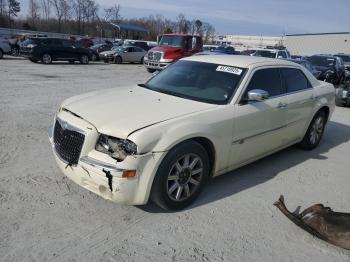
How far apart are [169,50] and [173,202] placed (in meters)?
16.8

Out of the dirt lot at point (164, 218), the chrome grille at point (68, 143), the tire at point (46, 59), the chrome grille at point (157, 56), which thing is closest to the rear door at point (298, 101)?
the dirt lot at point (164, 218)

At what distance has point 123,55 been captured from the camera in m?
27.8

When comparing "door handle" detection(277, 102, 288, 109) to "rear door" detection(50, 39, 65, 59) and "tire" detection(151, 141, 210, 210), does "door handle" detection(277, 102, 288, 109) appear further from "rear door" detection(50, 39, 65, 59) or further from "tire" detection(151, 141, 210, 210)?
"rear door" detection(50, 39, 65, 59)

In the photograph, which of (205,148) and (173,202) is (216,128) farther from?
(173,202)

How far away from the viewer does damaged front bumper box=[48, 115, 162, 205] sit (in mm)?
3539

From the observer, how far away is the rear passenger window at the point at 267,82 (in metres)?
4.94

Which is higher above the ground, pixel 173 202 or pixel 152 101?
pixel 152 101

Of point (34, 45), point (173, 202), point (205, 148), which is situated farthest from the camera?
point (34, 45)

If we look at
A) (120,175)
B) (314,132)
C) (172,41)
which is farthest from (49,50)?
(120,175)

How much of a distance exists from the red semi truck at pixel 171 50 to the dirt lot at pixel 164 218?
48.2 feet

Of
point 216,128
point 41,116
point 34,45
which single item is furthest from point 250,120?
point 34,45

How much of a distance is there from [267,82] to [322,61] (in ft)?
51.8

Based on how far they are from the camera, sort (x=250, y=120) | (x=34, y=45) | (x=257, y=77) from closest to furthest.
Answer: (x=250, y=120)
(x=257, y=77)
(x=34, y=45)

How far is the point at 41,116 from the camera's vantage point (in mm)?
7770
